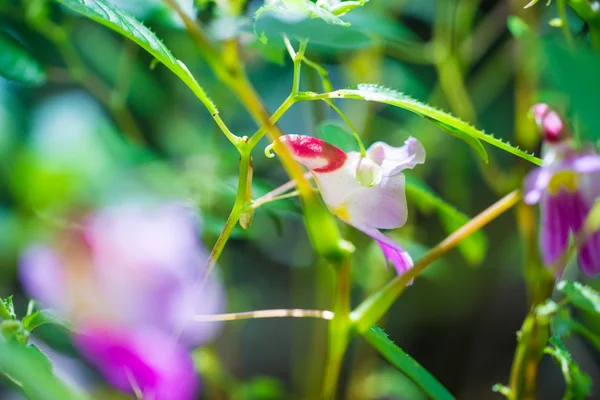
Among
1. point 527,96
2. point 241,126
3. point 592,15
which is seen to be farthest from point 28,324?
point 241,126

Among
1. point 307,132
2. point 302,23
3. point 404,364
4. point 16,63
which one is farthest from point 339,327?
point 307,132

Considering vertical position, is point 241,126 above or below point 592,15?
above

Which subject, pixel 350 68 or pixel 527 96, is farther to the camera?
pixel 350 68

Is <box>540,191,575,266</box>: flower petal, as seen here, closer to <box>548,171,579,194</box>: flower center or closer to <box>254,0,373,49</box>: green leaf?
<box>548,171,579,194</box>: flower center

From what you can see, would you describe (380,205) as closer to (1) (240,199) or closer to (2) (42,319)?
(1) (240,199)

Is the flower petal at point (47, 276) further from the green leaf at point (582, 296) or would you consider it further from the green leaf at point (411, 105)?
the green leaf at point (582, 296)

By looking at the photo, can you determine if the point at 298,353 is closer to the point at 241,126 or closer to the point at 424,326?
the point at 424,326

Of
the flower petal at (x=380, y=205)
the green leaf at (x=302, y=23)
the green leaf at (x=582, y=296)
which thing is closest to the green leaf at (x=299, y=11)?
the green leaf at (x=302, y=23)

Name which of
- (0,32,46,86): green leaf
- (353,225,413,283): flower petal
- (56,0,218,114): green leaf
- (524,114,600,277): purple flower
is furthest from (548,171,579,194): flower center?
(0,32,46,86): green leaf
